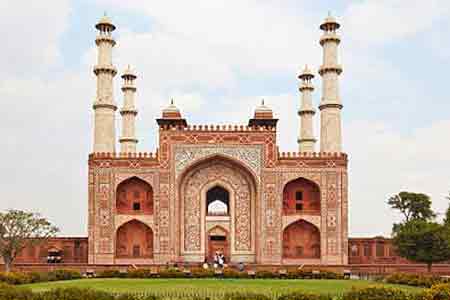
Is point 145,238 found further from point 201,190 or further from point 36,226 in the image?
point 36,226

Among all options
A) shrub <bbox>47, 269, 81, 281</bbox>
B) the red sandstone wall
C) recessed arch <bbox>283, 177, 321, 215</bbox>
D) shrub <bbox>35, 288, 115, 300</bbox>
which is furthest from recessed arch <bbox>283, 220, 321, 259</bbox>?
shrub <bbox>35, 288, 115, 300</bbox>

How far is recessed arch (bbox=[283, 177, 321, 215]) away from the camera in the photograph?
28.0 metres

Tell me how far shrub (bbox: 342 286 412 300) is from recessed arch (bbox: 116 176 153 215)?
53.5 feet

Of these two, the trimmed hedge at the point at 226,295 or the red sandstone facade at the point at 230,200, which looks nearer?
the trimmed hedge at the point at 226,295

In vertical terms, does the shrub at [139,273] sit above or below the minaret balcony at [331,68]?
below

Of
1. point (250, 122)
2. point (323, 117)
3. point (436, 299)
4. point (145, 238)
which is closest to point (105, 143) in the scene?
point (145, 238)

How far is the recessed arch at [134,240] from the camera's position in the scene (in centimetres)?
2762

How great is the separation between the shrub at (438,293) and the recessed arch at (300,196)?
53.6 feet

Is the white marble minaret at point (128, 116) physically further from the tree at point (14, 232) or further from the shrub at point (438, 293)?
the shrub at point (438, 293)

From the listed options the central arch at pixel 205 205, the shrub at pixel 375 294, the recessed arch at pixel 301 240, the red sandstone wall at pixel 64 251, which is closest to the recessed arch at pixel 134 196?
the central arch at pixel 205 205

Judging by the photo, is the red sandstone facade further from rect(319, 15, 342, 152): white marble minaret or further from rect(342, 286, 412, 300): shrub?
rect(342, 286, 412, 300): shrub

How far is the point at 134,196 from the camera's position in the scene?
27.9 m

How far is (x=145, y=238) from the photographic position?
27.8 m

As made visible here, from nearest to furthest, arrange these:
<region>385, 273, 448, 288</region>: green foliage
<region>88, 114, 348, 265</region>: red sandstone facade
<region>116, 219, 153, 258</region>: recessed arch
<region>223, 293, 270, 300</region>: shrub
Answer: <region>223, 293, 270, 300</region>: shrub, <region>385, 273, 448, 288</region>: green foliage, <region>88, 114, 348, 265</region>: red sandstone facade, <region>116, 219, 153, 258</region>: recessed arch
